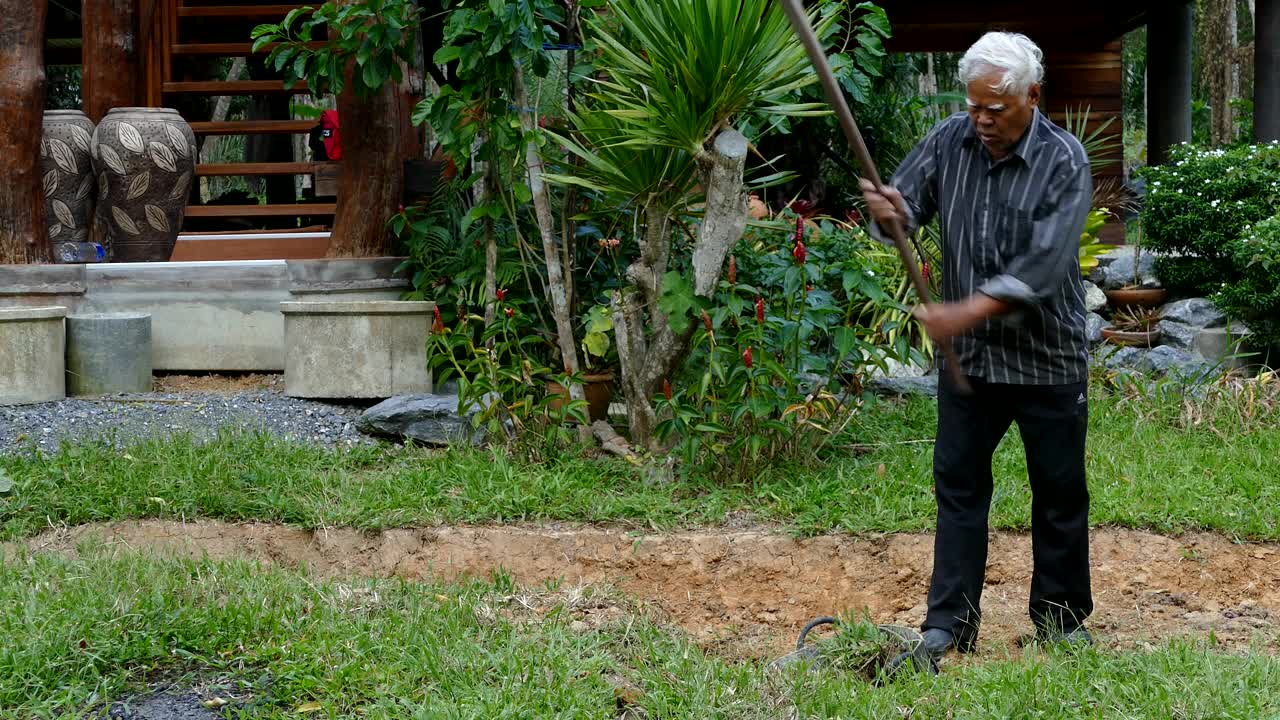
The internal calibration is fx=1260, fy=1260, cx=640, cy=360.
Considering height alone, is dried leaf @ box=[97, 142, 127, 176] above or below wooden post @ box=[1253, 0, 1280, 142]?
below

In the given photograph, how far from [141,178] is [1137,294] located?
22.1 ft

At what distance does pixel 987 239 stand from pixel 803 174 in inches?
256

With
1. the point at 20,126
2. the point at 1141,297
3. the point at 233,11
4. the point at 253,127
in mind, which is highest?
the point at 233,11

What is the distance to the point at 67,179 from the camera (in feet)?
27.2

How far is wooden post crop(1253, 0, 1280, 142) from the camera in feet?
29.7

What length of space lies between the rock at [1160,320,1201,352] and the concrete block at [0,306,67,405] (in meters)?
6.75

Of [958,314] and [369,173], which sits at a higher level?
[369,173]

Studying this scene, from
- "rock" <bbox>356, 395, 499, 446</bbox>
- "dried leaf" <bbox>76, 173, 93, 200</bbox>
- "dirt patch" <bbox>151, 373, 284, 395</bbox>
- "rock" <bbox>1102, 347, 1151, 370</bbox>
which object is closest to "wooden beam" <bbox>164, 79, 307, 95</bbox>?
"dried leaf" <bbox>76, 173, 93, 200</bbox>

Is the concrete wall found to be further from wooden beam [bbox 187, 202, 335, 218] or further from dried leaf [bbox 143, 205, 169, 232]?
wooden beam [bbox 187, 202, 335, 218]

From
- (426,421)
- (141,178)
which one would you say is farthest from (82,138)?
(426,421)

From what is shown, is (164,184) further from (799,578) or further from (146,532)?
(799,578)

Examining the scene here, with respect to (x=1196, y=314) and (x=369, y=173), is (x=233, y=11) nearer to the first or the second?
(x=369, y=173)

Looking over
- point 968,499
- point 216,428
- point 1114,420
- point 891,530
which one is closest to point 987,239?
point 968,499

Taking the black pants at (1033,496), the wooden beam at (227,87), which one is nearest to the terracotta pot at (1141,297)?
the black pants at (1033,496)
